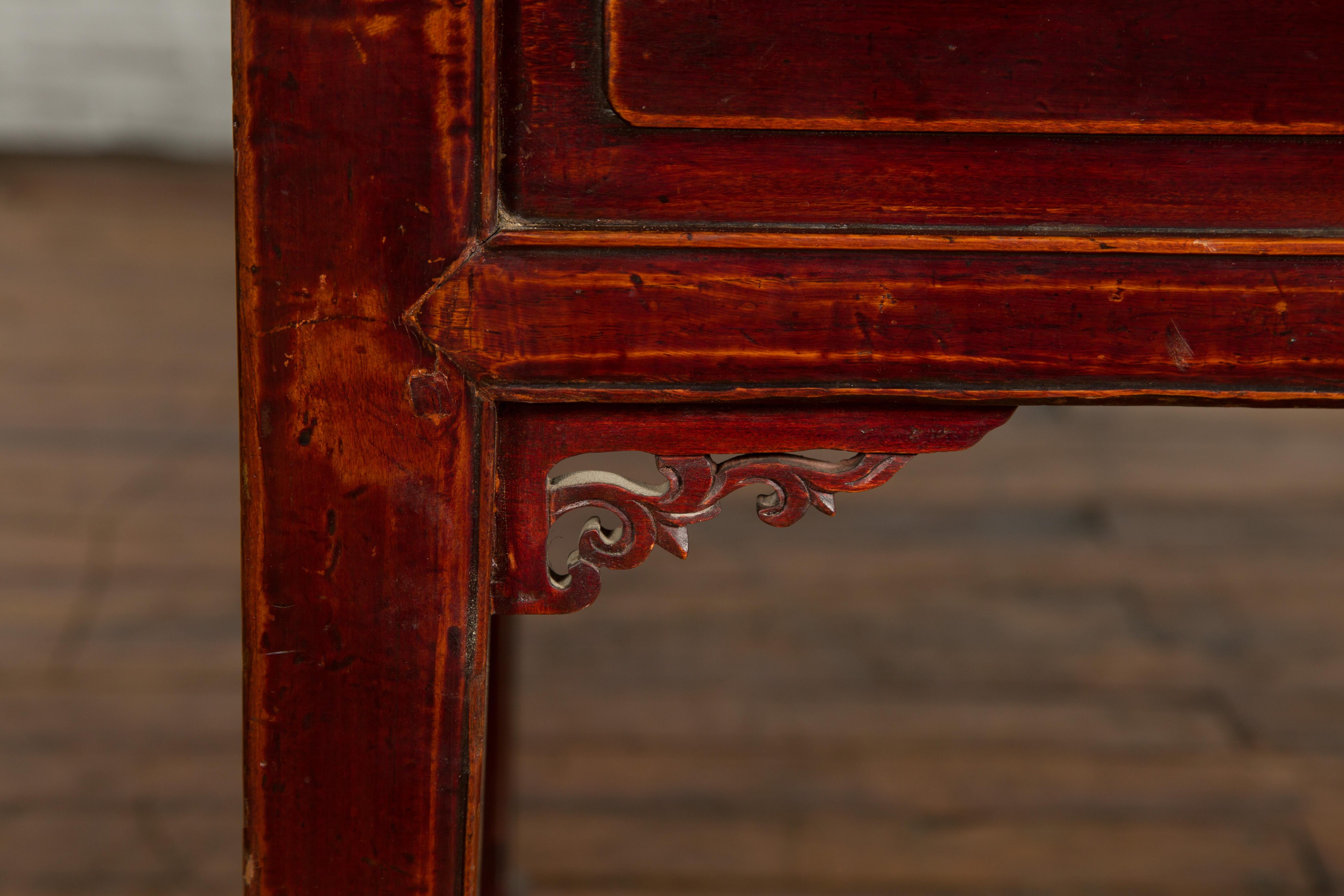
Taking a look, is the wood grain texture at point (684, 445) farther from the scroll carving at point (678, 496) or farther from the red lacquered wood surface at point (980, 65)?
the red lacquered wood surface at point (980, 65)

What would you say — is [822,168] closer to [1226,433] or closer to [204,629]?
[204,629]

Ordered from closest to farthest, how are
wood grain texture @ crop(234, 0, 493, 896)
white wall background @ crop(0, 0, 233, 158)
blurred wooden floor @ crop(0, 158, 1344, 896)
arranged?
wood grain texture @ crop(234, 0, 493, 896), blurred wooden floor @ crop(0, 158, 1344, 896), white wall background @ crop(0, 0, 233, 158)

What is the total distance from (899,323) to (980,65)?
9cm

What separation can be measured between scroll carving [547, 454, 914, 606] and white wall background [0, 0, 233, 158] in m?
3.07

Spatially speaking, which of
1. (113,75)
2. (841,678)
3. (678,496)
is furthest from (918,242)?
(113,75)

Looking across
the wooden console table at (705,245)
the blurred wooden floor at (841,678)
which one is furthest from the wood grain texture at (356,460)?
the blurred wooden floor at (841,678)

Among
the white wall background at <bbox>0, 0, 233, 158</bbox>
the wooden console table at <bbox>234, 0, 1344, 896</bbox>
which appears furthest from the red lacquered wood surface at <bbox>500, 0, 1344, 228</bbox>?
the white wall background at <bbox>0, 0, 233, 158</bbox>

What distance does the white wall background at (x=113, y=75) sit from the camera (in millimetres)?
3205

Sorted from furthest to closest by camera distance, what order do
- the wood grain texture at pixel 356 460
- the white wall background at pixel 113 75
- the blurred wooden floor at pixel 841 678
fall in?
1. the white wall background at pixel 113 75
2. the blurred wooden floor at pixel 841 678
3. the wood grain texture at pixel 356 460

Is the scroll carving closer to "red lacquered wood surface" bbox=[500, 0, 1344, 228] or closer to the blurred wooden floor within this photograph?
"red lacquered wood surface" bbox=[500, 0, 1344, 228]

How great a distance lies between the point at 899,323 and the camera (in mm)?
440

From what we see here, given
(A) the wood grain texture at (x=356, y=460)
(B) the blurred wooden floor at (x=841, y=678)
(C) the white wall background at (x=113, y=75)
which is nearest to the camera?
(A) the wood grain texture at (x=356, y=460)

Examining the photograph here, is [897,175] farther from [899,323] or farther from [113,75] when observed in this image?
[113,75]

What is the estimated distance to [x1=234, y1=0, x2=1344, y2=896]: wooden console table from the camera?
0.42 m
